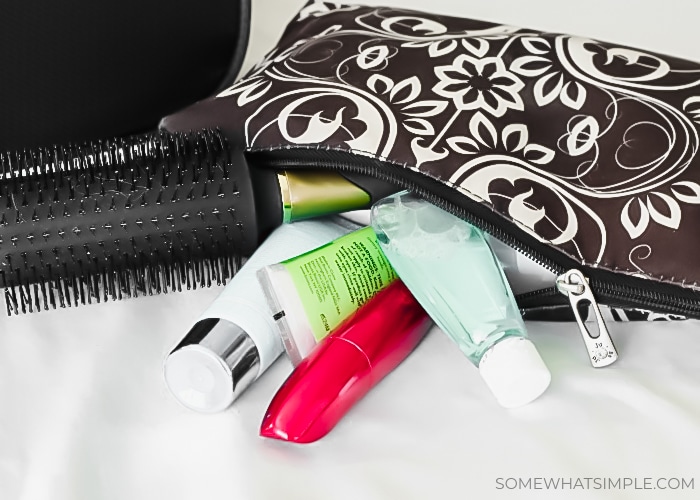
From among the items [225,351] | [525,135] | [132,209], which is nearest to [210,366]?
[225,351]

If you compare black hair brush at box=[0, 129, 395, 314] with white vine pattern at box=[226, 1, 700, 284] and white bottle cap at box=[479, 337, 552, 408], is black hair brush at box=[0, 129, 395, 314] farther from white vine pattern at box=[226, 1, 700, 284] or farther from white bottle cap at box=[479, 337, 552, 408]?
white bottle cap at box=[479, 337, 552, 408]

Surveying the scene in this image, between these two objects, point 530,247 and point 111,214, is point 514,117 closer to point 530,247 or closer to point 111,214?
point 530,247

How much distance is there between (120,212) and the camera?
1.66 ft

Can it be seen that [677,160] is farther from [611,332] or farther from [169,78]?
[169,78]

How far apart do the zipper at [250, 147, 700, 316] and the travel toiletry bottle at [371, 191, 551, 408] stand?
0.01 metres

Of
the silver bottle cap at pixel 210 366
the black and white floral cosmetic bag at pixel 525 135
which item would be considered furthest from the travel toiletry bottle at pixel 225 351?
the black and white floral cosmetic bag at pixel 525 135

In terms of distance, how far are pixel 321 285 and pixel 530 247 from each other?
120 mm

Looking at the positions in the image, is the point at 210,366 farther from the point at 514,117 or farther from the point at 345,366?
the point at 514,117

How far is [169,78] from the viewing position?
0.67 metres

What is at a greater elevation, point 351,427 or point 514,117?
point 514,117

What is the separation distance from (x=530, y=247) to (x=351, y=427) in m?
0.14

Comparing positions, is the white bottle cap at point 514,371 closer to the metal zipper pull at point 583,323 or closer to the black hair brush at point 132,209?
the metal zipper pull at point 583,323

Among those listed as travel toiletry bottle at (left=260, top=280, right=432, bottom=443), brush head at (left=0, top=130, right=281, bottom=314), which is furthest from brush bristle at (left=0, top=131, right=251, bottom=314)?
travel toiletry bottle at (left=260, top=280, right=432, bottom=443)

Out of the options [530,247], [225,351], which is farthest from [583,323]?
[225,351]
